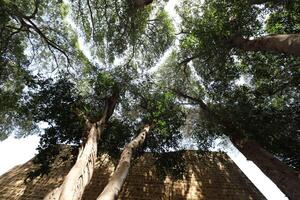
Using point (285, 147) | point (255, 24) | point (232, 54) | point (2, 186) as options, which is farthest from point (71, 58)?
point (285, 147)

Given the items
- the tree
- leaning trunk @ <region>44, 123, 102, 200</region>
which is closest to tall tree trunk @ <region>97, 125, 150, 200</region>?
leaning trunk @ <region>44, 123, 102, 200</region>

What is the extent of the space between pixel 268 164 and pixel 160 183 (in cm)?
481

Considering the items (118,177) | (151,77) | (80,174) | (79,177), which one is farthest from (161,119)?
(79,177)

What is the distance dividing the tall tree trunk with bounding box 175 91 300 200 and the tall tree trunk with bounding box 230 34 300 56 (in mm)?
3164

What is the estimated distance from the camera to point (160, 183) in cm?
1170

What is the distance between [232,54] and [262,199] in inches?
229

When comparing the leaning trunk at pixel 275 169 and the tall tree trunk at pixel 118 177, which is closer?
the tall tree trunk at pixel 118 177

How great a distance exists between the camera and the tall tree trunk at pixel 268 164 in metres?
7.49

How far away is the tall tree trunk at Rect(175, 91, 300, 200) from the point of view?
7492 millimetres

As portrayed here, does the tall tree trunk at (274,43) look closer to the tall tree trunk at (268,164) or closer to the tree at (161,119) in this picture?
the tall tree trunk at (268,164)

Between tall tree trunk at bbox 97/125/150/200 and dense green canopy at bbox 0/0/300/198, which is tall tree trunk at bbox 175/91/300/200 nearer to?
dense green canopy at bbox 0/0/300/198

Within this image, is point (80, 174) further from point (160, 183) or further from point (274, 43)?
point (160, 183)

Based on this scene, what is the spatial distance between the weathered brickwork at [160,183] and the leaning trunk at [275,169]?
2336 millimetres

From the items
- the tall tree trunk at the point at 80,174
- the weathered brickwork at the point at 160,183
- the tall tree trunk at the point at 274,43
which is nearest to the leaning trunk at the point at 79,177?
the tall tree trunk at the point at 80,174
